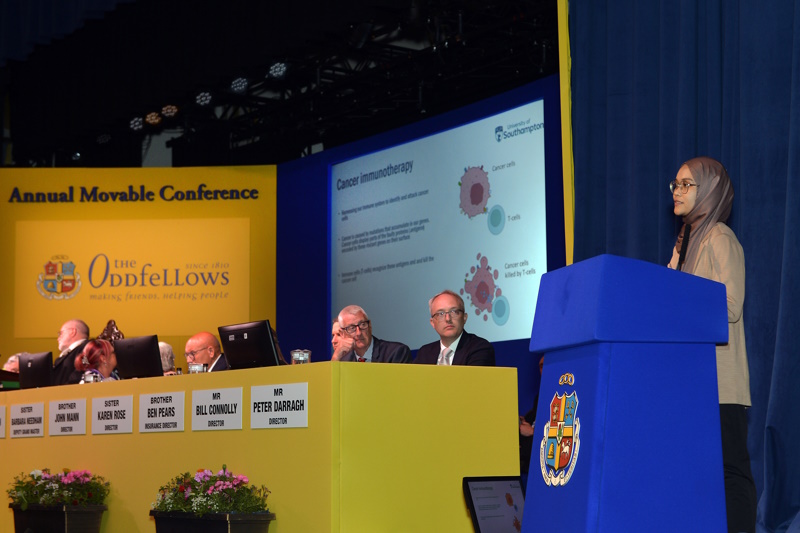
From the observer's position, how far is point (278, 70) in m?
9.51

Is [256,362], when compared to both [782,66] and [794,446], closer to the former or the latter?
[794,446]

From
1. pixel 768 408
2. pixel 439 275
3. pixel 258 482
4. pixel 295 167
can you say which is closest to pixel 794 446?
pixel 768 408

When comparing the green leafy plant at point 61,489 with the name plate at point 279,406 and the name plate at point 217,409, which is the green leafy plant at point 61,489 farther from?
the name plate at point 279,406

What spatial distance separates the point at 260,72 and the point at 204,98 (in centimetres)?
80

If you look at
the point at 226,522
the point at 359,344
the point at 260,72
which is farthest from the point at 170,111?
the point at 226,522

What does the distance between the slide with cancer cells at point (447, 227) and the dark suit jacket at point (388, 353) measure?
6.83 feet

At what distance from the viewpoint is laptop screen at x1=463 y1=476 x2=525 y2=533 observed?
3.75 m

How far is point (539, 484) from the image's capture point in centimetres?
261

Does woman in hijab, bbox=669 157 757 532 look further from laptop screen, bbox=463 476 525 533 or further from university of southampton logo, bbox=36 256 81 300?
university of southampton logo, bbox=36 256 81 300

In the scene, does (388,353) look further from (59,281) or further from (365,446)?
(59,281)

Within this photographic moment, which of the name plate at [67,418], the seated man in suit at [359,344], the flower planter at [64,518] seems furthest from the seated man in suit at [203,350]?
the flower planter at [64,518]

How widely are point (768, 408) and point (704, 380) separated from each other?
1.72 meters

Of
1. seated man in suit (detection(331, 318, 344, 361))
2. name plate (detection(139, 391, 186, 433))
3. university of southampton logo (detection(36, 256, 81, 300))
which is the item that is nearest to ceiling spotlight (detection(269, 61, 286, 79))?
university of southampton logo (detection(36, 256, 81, 300))

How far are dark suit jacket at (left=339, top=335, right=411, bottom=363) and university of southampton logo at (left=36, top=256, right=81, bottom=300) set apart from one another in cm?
539
